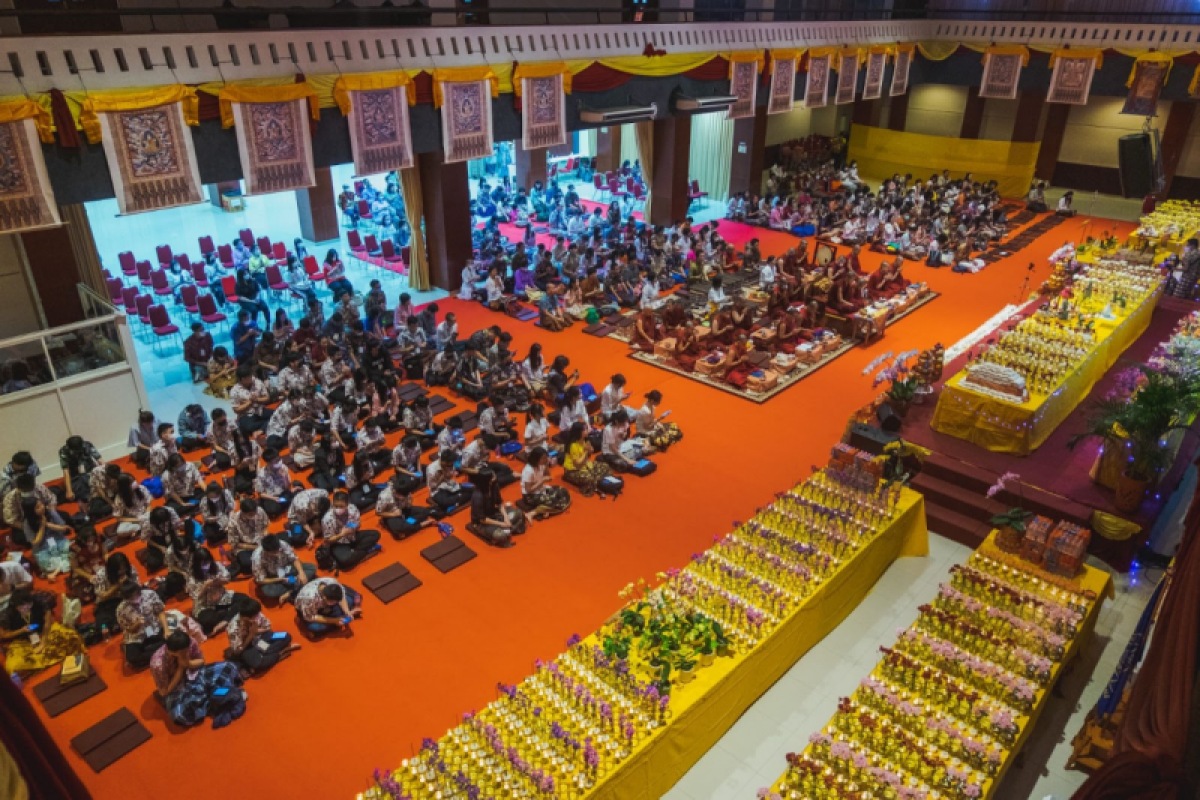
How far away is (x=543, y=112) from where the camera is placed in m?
14.6

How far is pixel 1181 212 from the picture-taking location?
19094mm

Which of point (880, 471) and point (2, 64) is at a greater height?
point (2, 64)

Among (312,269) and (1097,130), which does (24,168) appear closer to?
(312,269)

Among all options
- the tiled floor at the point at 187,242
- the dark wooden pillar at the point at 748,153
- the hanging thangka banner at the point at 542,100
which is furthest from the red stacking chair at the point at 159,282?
the dark wooden pillar at the point at 748,153

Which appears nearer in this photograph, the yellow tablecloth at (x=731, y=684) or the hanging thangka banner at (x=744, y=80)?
the yellow tablecloth at (x=731, y=684)

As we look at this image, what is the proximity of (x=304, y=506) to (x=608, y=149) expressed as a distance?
19.5m

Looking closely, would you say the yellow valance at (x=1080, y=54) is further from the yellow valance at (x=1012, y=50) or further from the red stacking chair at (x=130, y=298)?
the red stacking chair at (x=130, y=298)

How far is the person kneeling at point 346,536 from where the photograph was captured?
8.47 m

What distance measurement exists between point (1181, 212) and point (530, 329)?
15.7 m

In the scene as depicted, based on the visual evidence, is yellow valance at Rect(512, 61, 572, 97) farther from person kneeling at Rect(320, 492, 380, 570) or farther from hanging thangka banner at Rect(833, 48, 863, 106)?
hanging thangka banner at Rect(833, 48, 863, 106)

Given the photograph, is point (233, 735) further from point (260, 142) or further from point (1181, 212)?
point (1181, 212)

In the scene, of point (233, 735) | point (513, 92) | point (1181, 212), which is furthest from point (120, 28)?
point (1181, 212)

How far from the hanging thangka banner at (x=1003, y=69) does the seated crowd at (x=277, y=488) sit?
16967 mm

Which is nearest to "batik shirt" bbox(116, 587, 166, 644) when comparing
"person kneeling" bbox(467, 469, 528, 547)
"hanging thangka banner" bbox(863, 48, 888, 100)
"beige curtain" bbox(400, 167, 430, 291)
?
"person kneeling" bbox(467, 469, 528, 547)
